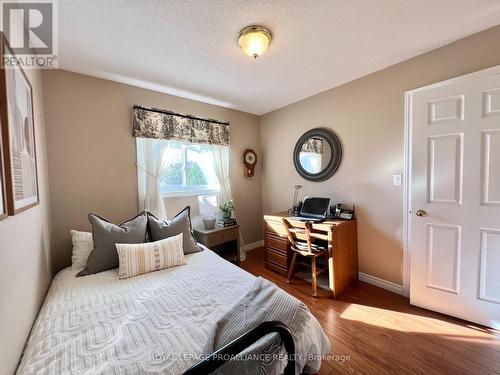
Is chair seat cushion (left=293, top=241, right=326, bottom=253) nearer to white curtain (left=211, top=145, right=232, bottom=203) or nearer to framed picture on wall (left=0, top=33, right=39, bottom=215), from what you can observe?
white curtain (left=211, top=145, right=232, bottom=203)

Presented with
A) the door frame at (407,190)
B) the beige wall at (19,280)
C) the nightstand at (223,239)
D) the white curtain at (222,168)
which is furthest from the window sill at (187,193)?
the door frame at (407,190)

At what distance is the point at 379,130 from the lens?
225 cm

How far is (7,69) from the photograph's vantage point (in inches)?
38.0

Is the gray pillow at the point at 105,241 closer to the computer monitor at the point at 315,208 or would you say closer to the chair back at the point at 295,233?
the chair back at the point at 295,233

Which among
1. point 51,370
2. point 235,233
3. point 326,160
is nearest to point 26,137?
point 51,370

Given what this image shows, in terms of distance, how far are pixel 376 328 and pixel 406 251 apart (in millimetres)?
853

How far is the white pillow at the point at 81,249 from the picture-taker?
5.77 feet

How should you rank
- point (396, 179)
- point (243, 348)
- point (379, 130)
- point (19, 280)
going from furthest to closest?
point (379, 130), point (396, 179), point (19, 280), point (243, 348)

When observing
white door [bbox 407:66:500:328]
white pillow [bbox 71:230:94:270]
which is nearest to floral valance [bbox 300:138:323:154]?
white door [bbox 407:66:500:328]

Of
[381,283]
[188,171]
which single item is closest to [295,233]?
[381,283]

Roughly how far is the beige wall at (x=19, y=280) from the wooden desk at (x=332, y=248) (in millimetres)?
2143

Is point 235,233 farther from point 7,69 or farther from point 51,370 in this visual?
point 7,69

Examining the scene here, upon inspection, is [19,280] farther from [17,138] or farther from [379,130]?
[379,130]

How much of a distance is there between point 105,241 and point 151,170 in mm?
1026
